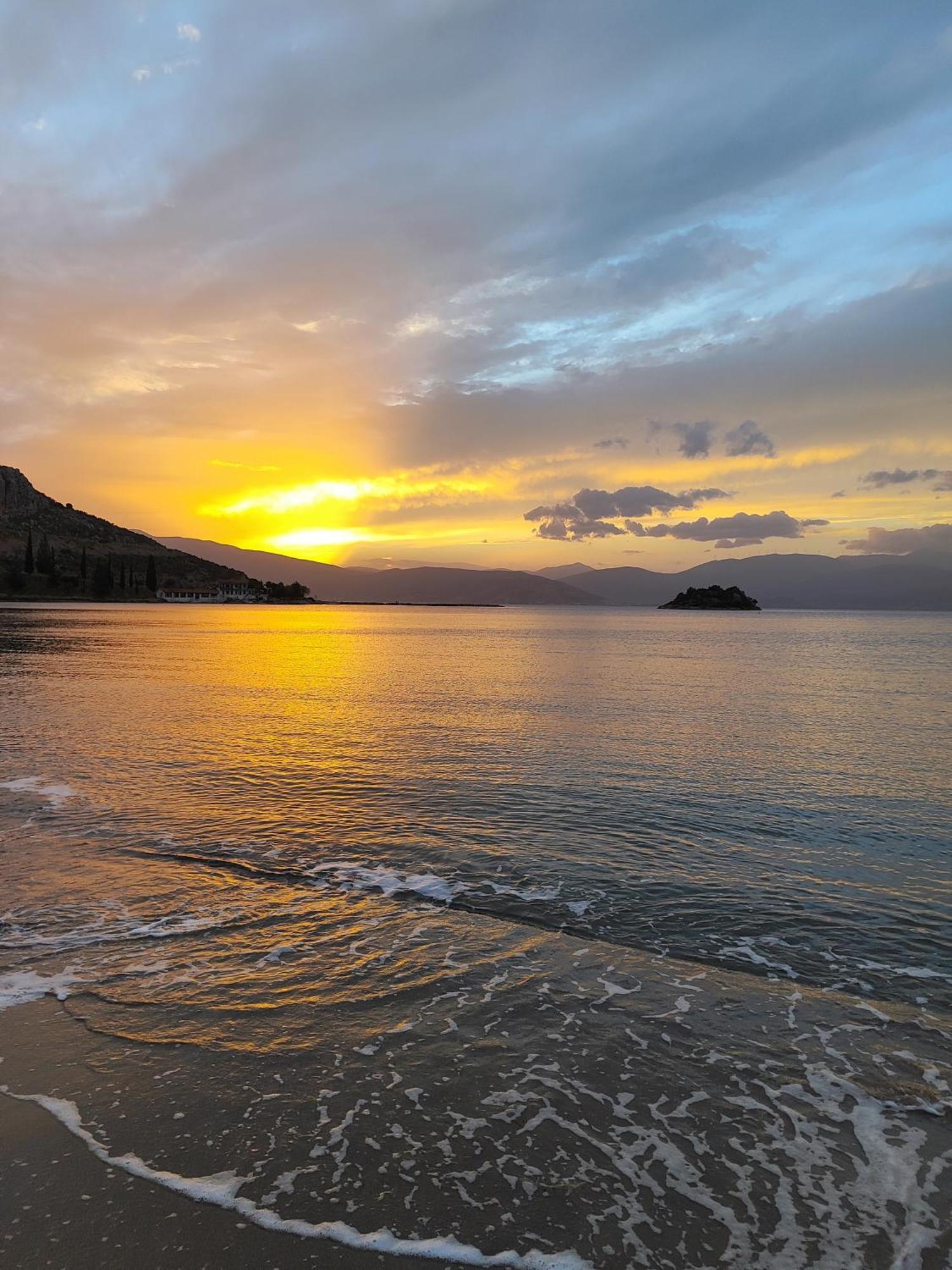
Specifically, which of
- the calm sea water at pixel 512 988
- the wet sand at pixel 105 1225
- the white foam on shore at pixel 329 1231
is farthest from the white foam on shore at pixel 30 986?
the white foam on shore at pixel 329 1231

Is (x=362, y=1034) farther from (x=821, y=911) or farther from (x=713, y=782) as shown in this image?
(x=713, y=782)

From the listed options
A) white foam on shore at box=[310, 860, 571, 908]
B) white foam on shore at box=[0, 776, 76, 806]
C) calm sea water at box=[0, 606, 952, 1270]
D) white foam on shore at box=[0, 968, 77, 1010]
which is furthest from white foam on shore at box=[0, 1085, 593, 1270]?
white foam on shore at box=[0, 776, 76, 806]

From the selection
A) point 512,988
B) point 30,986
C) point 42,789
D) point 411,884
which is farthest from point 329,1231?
point 42,789

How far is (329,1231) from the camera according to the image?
6371 mm

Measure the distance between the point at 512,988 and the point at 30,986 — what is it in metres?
6.97

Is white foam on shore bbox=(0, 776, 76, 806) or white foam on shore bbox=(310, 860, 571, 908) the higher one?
white foam on shore bbox=(310, 860, 571, 908)

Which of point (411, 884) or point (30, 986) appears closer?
point (30, 986)

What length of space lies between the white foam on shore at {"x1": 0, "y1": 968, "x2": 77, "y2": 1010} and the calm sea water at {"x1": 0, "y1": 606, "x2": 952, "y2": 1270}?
0.21 feet

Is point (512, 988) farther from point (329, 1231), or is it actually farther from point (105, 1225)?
point (105, 1225)

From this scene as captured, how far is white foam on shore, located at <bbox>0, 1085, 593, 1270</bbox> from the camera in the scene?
6145 mm

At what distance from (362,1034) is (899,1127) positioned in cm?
631

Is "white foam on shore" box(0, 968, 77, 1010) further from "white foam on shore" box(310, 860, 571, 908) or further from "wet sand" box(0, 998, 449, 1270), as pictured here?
"white foam on shore" box(310, 860, 571, 908)

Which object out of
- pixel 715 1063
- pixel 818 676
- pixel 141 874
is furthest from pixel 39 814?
pixel 818 676

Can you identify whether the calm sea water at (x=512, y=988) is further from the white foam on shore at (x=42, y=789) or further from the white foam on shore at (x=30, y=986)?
the white foam on shore at (x=42, y=789)
